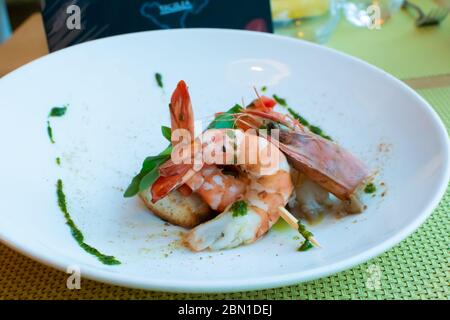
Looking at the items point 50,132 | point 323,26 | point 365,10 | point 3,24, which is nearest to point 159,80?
point 50,132

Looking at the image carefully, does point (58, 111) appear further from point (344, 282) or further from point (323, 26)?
point (323, 26)

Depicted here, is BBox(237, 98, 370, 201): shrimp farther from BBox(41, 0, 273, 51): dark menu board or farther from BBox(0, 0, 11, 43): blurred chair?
BBox(0, 0, 11, 43): blurred chair

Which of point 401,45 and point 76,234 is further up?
point 76,234

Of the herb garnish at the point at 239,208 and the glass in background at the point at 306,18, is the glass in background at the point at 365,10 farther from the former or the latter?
the herb garnish at the point at 239,208

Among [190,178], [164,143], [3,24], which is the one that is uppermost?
[190,178]

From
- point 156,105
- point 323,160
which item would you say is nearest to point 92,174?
point 156,105
